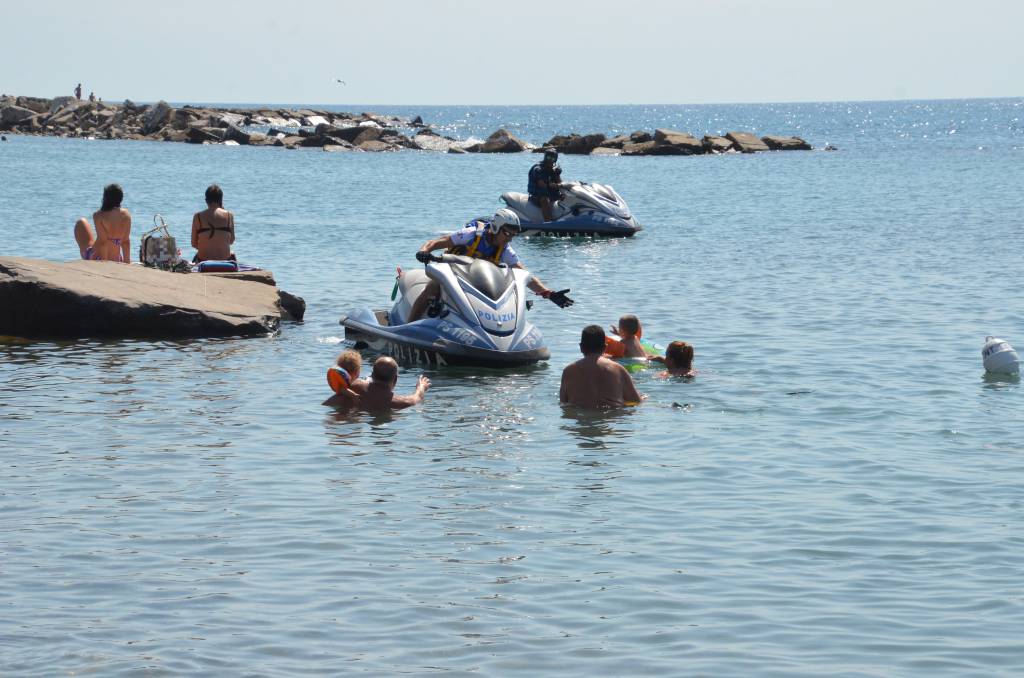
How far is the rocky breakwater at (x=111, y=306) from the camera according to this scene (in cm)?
1766

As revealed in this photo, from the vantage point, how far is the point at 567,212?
119 ft

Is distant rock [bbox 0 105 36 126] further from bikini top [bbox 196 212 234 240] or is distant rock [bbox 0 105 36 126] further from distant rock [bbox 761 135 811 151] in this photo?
bikini top [bbox 196 212 234 240]

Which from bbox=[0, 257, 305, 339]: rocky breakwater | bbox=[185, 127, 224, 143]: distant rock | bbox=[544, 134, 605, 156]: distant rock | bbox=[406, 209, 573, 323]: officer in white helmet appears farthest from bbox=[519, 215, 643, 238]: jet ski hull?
bbox=[185, 127, 224, 143]: distant rock

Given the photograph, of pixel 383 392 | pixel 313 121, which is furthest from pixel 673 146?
pixel 383 392

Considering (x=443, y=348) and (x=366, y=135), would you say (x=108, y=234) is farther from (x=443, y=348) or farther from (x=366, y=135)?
(x=366, y=135)

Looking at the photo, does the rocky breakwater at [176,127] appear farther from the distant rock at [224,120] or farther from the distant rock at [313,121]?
the distant rock at [313,121]

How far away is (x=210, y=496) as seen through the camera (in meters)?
10.9

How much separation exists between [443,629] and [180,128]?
105 meters

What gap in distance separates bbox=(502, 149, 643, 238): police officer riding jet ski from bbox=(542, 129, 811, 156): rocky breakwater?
2084 inches

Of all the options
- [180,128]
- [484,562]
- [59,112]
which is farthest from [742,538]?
[59,112]

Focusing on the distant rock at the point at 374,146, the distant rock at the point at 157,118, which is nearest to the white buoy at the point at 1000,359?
the distant rock at the point at 374,146

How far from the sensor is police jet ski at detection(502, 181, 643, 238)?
118ft

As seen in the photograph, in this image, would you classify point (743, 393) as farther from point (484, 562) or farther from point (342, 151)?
point (342, 151)

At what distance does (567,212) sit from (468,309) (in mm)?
20384
